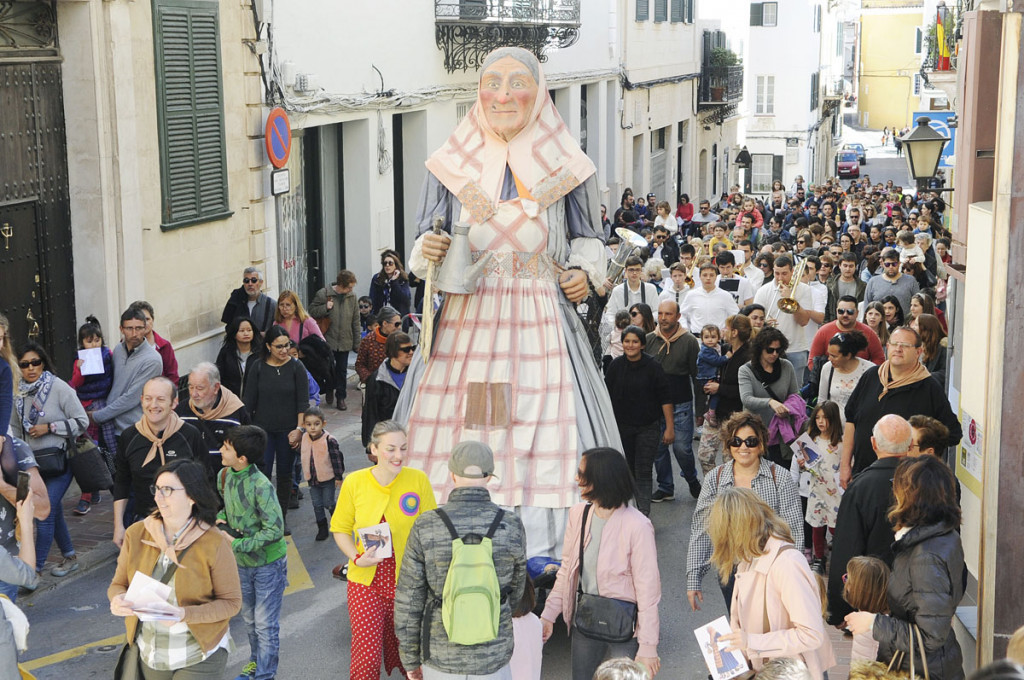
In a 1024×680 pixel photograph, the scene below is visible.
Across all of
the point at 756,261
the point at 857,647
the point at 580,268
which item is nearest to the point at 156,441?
the point at 580,268

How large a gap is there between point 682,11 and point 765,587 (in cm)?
3085

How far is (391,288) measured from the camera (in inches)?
589

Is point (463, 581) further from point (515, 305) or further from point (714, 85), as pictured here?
point (714, 85)

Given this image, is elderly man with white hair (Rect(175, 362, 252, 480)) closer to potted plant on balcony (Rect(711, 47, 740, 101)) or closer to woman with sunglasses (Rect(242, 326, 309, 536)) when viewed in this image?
woman with sunglasses (Rect(242, 326, 309, 536))

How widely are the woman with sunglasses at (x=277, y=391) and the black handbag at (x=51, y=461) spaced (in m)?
1.31

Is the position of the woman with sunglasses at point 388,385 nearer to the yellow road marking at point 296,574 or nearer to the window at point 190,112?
the yellow road marking at point 296,574

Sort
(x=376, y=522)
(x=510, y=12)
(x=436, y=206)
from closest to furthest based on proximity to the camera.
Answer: (x=376, y=522)
(x=436, y=206)
(x=510, y=12)

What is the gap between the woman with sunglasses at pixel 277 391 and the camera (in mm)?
9539

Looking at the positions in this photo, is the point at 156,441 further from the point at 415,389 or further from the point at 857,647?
the point at 857,647

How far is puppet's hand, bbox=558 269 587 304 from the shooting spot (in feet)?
25.9

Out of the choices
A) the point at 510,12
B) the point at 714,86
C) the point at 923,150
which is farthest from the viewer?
the point at 714,86

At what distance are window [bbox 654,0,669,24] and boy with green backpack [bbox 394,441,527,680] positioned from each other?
1072 inches

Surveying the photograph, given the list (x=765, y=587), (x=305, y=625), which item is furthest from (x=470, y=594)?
(x=305, y=625)

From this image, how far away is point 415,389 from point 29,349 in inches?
104
